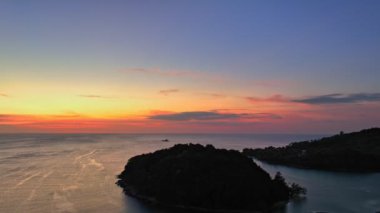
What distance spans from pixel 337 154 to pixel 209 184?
82.3 m

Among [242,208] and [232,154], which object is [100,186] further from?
[242,208]

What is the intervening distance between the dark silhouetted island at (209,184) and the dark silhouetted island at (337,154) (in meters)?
56.7

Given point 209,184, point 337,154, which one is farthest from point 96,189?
point 337,154

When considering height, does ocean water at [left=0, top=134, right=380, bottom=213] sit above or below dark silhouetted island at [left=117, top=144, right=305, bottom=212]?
below

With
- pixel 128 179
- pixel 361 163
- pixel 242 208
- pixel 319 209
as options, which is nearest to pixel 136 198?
pixel 128 179

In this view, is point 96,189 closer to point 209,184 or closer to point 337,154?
point 209,184

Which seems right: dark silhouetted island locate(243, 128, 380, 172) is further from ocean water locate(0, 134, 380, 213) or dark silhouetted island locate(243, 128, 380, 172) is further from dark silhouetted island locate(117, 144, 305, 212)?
dark silhouetted island locate(117, 144, 305, 212)

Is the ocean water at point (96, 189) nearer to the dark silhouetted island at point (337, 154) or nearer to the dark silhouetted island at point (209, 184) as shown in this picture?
the dark silhouetted island at point (209, 184)

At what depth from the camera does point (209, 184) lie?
68812mm

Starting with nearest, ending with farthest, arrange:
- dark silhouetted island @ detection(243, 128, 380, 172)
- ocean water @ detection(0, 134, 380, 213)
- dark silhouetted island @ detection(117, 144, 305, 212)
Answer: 1. dark silhouetted island @ detection(117, 144, 305, 212)
2. ocean water @ detection(0, 134, 380, 213)
3. dark silhouetted island @ detection(243, 128, 380, 172)

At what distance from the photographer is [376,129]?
178625mm

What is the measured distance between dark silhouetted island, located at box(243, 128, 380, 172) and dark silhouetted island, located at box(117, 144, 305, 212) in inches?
2233

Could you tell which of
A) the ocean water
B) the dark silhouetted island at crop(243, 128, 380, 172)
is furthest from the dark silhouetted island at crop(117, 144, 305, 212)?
the dark silhouetted island at crop(243, 128, 380, 172)

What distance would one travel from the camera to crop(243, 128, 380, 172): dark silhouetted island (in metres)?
130
